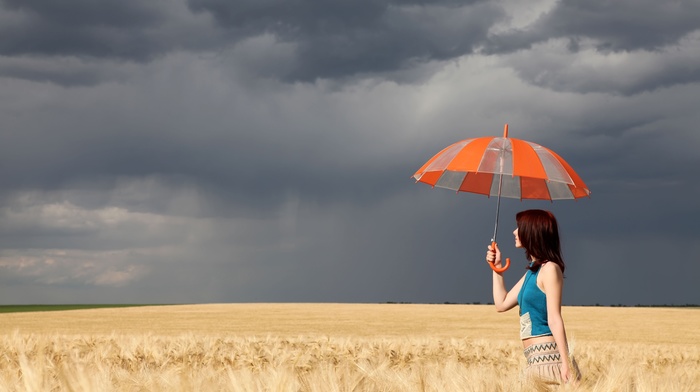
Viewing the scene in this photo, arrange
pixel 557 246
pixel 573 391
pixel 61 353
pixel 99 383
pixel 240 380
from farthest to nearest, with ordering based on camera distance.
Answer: pixel 61 353, pixel 557 246, pixel 573 391, pixel 240 380, pixel 99 383

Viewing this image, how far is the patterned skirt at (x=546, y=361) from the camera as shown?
18.3 ft

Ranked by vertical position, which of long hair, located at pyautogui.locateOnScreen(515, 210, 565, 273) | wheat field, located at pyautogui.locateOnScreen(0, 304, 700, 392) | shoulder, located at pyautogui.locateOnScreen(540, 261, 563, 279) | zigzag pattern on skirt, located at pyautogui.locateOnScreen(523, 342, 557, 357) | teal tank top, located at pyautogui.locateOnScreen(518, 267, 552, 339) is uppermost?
long hair, located at pyautogui.locateOnScreen(515, 210, 565, 273)

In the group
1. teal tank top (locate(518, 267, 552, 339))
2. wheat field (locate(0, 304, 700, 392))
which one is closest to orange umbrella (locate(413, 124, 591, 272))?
teal tank top (locate(518, 267, 552, 339))

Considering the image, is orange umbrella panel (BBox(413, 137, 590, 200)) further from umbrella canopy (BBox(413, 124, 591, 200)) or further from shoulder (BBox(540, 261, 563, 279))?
shoulder (BBox(540, 261, 563, 279))

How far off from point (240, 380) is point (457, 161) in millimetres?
3529

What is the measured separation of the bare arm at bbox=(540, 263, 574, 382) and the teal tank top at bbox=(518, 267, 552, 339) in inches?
7.1

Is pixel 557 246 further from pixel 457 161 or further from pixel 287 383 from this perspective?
pixel 287 383

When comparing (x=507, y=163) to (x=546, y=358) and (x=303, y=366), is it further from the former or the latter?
(x=303, y=366)

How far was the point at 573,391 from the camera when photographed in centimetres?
455

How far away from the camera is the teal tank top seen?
5637 millimetres

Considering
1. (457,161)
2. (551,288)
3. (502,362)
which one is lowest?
(502,362)

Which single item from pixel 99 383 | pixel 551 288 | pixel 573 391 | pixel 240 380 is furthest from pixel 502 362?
pixel 99 383

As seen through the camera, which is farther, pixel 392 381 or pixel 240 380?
pixel 392 381

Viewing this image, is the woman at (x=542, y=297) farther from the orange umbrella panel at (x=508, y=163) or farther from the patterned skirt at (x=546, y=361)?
the orange umbrella panel at (x=508, y=163)
